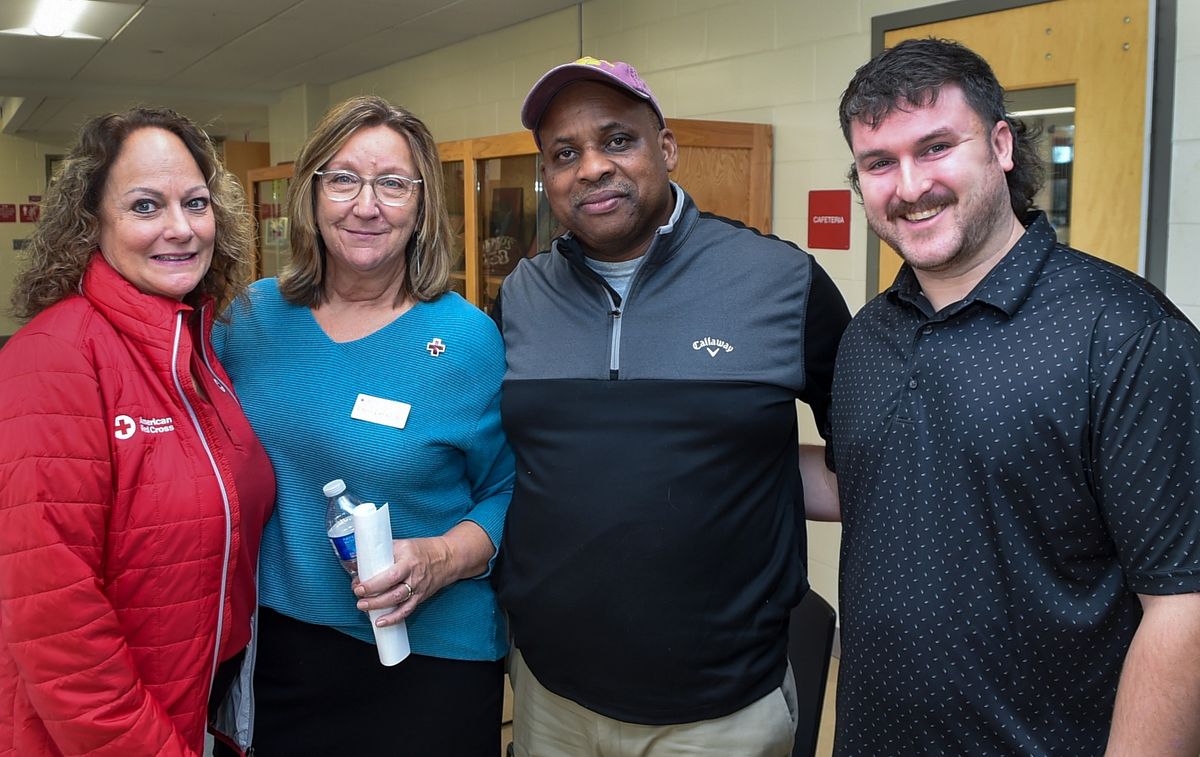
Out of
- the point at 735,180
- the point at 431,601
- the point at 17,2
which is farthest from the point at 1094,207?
the point at 17,2

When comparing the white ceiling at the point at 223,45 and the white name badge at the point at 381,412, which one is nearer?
the white name badge at the point at 381,412

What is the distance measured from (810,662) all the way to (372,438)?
93cm

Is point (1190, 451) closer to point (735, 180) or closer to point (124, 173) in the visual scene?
point (124, 173)

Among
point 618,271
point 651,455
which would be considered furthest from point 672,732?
point 618,271

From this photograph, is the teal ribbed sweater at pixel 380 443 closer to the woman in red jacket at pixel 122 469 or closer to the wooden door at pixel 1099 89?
the woman in red jacket at pixel 122 469

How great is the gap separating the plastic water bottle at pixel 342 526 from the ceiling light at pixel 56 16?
188 inches

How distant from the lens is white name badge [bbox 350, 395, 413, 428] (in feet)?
5.52

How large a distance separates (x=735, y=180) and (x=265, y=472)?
8.35 feet

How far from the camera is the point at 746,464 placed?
157 centimetres

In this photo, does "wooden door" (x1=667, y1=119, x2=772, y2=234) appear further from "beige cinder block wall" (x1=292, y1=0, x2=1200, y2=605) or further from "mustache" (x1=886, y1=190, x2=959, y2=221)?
"mustache" (x1=886, y1=190, x2=959, y2=221)

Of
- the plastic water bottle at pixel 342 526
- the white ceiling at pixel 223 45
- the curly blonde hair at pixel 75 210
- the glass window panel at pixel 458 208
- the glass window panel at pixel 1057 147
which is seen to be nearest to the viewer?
the curly blonde hair at pixel 75 210

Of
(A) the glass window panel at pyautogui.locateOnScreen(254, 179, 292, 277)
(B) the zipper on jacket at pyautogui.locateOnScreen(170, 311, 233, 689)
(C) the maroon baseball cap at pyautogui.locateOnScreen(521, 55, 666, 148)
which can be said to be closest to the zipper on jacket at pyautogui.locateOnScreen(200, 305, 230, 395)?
(B) the zipper on jacket at pyautogui.locateOnScreen(170, 311, 233, 689)

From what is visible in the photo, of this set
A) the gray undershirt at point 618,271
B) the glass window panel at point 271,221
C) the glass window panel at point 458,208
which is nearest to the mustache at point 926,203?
the gray undershirt at point 618,271

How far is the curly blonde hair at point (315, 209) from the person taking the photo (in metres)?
1.76
